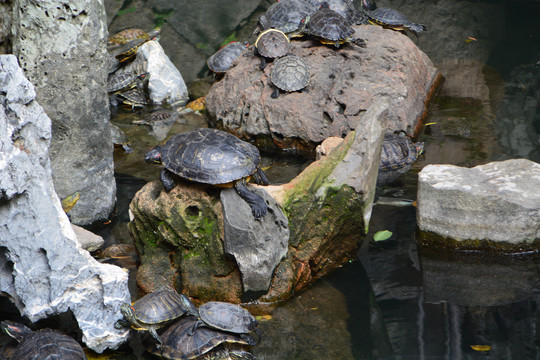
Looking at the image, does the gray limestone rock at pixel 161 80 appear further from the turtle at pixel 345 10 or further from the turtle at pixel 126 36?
the turtle at pixel 345 10

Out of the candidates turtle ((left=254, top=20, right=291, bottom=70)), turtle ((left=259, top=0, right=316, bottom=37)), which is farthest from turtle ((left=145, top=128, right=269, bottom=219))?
turtle ((left=259, top=0, right=316, bottom=37))

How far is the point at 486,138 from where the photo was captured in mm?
7418

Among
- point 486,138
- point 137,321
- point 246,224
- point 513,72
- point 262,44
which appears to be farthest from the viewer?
point 513,72

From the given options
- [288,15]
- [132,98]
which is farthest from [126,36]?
[288,15]

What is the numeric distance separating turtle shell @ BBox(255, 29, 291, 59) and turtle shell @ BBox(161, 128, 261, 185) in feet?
11.6

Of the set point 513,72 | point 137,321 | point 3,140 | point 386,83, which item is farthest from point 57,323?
point 513,72

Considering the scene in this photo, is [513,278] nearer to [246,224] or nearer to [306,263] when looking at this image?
[306,263]

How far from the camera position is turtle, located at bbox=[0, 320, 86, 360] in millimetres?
3848

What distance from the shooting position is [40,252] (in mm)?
4141

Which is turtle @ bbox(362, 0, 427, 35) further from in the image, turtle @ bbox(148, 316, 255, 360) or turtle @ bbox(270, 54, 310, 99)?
turtle @ bbox(148, 316, 255, 360)

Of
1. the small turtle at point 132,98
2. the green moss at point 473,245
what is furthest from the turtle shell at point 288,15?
the green moss at point 473,245

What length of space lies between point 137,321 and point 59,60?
106 inches

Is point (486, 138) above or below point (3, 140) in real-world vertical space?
below

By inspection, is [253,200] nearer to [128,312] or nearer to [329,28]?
[128,312]
